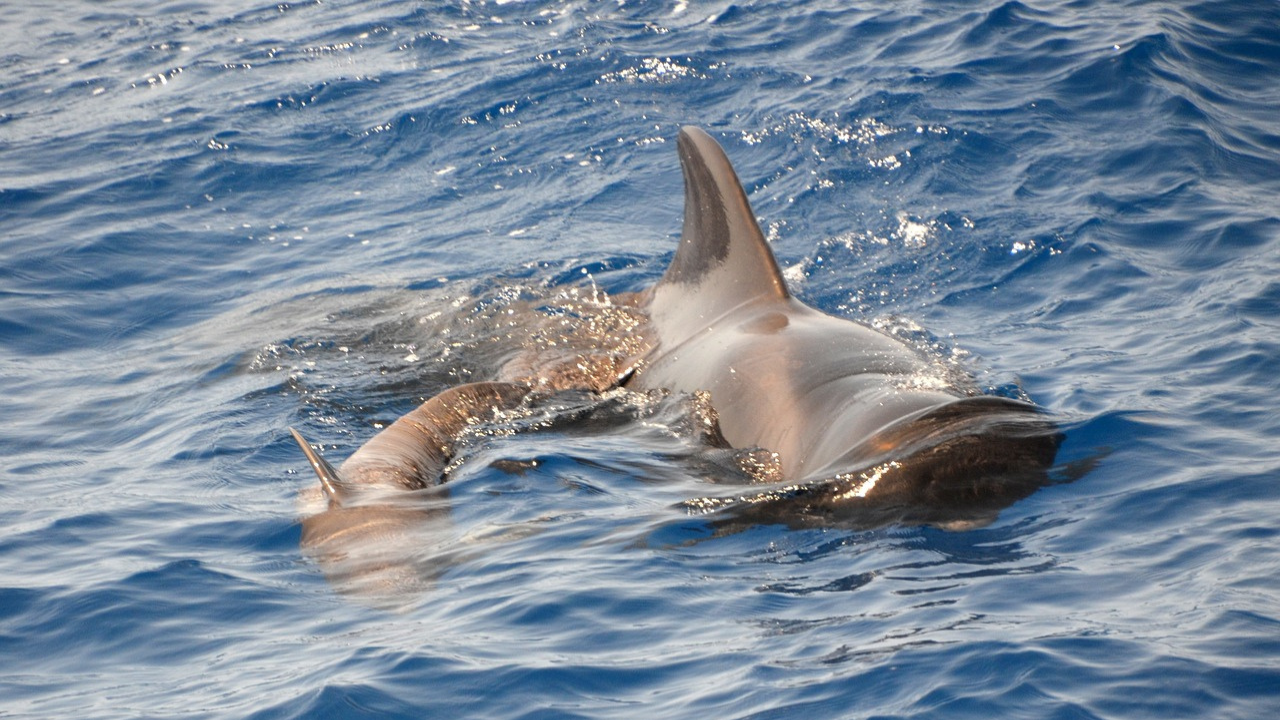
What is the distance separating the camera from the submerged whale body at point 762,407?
6.42 metres

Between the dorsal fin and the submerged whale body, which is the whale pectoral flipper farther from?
the dorsal fin

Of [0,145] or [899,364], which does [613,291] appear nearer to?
[899,364]

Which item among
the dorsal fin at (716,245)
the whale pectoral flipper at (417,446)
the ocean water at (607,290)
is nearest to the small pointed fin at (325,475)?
the whale pectoral flipper at (417,446)

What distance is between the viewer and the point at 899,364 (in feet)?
26.2

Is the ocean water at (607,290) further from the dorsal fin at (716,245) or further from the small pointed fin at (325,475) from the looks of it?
the dorsal fin at (716,245)

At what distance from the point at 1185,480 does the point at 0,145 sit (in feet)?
54.7

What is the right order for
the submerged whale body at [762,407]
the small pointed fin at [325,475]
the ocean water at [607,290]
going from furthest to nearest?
the small pointed fin at [325,475]
the submerged whale body at [762,407]
the ocean water at [607,290]

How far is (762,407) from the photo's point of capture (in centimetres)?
799

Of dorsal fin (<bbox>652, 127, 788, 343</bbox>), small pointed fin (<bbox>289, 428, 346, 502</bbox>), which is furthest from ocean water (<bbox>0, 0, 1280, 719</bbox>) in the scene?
dorsal fin (<bbox>652, 127, 788, 343</bbox>)

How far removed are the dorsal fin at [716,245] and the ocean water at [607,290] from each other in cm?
115

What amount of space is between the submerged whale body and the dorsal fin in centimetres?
1

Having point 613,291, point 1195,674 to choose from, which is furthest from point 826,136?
point 1195,674

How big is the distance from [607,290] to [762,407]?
504 centimetres

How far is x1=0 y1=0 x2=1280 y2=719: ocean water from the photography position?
566cm
